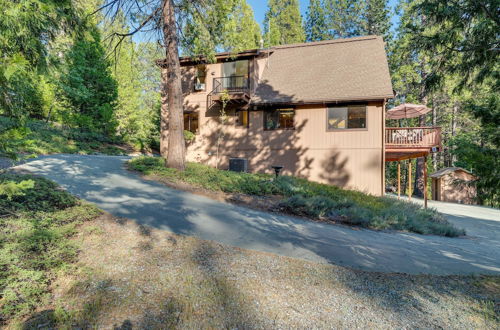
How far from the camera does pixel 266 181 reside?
9.40 m

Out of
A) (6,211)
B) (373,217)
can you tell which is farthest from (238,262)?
(373,217)

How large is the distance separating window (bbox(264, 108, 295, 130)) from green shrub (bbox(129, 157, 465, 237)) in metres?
4.65

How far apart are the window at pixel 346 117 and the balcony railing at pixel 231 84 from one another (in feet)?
16.3

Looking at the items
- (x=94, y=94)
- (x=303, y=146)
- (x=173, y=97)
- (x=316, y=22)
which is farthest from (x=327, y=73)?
(x=316, y=22)

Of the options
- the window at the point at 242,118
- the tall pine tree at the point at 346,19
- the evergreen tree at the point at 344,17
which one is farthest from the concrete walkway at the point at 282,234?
the evergreen tree at the point at 344,17

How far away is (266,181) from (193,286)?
6567mm

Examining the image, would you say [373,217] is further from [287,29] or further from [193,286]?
[287,29]

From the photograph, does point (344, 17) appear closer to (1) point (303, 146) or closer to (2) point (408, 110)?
(2) point (408, 110)

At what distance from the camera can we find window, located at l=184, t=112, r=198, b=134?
15.3 metres

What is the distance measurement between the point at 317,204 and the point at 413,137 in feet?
27.1

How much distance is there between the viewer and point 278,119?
1372 centimetres

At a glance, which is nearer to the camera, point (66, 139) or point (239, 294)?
point (239, 294)

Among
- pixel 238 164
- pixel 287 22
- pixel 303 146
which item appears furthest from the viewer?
pixel 287 22

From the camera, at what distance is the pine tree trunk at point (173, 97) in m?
10.1
